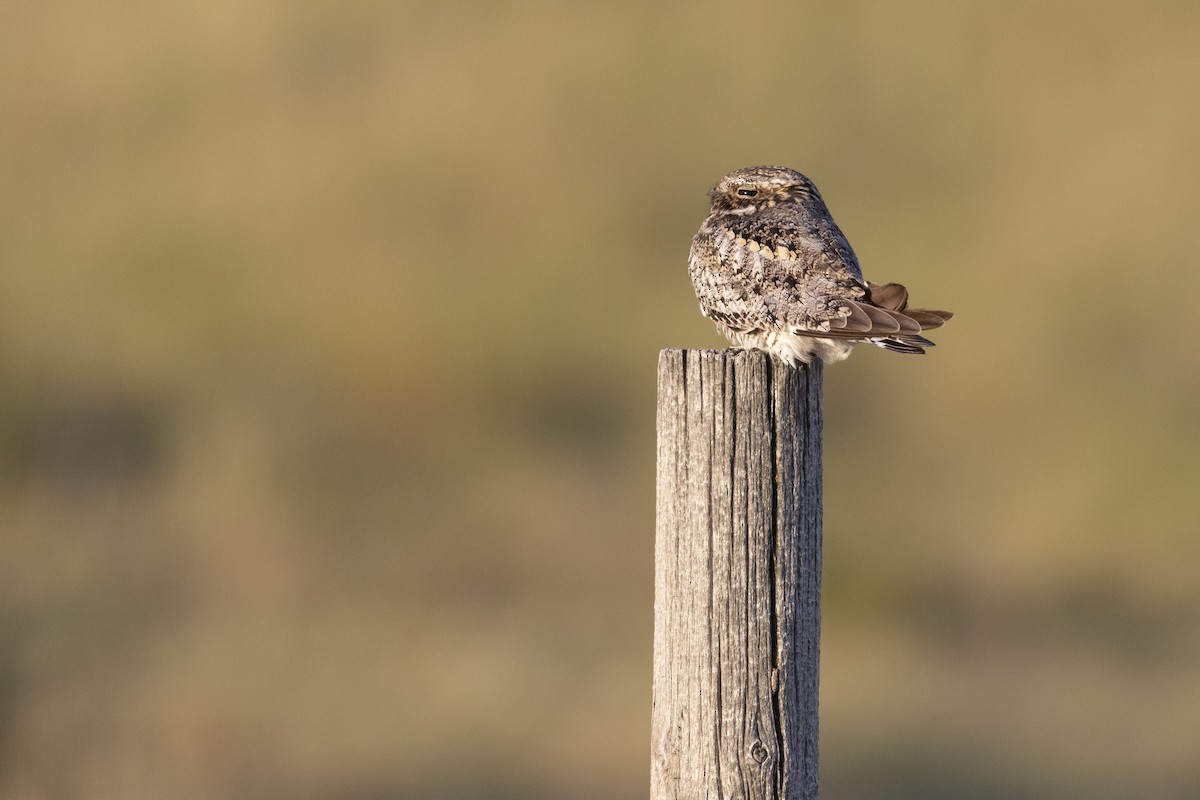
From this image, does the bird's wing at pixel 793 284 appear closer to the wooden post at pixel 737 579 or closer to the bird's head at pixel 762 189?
the bird's head at pixel 762 189

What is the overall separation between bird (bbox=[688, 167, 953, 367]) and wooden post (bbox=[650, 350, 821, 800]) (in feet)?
0.89

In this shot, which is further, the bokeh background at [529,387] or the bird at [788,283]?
the bokeh background at [529,387]

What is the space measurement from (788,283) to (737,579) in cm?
116

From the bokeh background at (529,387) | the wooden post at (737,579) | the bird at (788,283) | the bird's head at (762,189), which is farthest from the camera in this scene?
the bokeh background at (529,387)

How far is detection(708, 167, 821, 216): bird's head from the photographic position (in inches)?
189

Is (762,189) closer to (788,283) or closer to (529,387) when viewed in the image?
(788,283)

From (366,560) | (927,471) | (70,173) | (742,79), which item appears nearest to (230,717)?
(366,560)

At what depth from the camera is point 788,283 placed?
4293 millimetres

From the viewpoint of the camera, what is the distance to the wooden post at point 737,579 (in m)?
3.37

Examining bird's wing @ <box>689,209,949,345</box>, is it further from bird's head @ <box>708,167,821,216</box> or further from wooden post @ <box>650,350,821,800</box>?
wooden post @ <box>650,350,821,800</box>

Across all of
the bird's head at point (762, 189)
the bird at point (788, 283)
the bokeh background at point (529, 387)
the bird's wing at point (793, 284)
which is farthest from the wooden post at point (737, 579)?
the bokeh background at point (529, 387)

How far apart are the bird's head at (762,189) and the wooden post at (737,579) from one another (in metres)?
1.46

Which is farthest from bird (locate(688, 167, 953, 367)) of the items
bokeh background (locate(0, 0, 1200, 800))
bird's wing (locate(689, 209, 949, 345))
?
bokeh background (locate(0, 0, 1200, 800))

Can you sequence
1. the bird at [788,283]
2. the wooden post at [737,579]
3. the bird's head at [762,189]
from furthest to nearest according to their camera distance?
the bird's head at [762,189] → the bird at [788,283] → the wooden post at [737,579]
